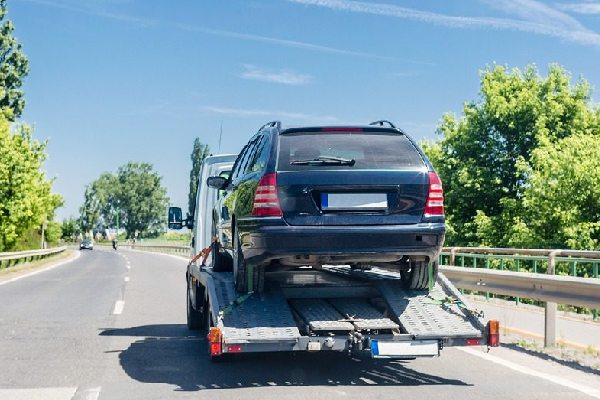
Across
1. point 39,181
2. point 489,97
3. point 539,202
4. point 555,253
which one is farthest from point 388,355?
point 39,181

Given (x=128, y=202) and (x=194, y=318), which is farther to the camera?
(x=128, y=202)

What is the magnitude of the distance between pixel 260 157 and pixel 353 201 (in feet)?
3.49

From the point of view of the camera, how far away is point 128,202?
564 feet

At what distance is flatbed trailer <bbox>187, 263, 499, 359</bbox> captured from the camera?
242 inches

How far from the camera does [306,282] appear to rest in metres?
7.69

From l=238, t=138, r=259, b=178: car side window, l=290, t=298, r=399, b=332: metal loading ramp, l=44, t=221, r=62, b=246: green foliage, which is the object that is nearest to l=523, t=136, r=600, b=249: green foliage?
l=238, t=138, r=259, b=178: car side window

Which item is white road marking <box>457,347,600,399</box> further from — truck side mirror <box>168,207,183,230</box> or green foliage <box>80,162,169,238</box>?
green foliage <box>80,162,169,238</box>

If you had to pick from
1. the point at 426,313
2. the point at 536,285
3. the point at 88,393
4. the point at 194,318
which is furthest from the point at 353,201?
the point at 194,318

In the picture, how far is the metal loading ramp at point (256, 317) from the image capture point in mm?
6168

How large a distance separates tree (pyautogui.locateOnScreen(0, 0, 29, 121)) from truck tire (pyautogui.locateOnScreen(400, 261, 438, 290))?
2121 inches

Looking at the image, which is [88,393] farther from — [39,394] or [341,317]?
[341,317]

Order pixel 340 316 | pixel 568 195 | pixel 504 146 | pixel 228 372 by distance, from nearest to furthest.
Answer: pixel 340 316 < pixel 228 372 < pixel 568 195 < pixel 504 146

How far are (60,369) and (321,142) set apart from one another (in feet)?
10.5

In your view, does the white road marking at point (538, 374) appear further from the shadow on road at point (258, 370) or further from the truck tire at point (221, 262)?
the truck tire at point (221, 262)
